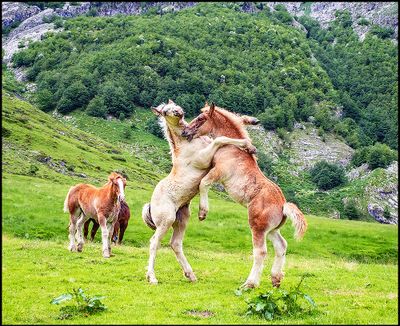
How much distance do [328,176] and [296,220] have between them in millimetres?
141089

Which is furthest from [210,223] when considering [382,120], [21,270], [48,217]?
[382,120]

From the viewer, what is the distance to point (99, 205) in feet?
59.2

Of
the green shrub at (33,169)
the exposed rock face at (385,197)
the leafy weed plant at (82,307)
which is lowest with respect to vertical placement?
the exposed rock face at (385,197)

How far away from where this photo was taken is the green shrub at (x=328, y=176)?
14646 cm

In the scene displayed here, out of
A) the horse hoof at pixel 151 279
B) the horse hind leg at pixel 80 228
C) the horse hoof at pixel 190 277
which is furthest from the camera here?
the horse hind leg at pixel 80 228

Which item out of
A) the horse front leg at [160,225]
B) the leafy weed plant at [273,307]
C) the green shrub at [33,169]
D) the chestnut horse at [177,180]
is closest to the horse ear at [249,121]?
the chestnut horse at [177,180]

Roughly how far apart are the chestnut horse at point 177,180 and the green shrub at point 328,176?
137802 millimetres

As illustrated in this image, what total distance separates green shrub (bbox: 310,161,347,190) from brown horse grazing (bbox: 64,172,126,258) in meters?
133

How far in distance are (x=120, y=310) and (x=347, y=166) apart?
158008mm

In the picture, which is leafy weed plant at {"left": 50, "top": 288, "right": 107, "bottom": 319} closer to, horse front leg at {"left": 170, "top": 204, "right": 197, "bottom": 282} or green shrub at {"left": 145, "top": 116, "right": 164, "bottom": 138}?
horse front leg at {"left": 170, "top": 204, "right": 197, "bottom": 282}

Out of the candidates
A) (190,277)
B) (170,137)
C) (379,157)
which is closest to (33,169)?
(170,137)

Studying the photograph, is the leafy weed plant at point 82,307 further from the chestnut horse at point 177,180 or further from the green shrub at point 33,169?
the green shrub at point 33,169

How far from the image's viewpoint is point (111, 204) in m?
18.1

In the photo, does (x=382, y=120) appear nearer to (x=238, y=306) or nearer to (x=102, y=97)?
(x=102, y=97)
